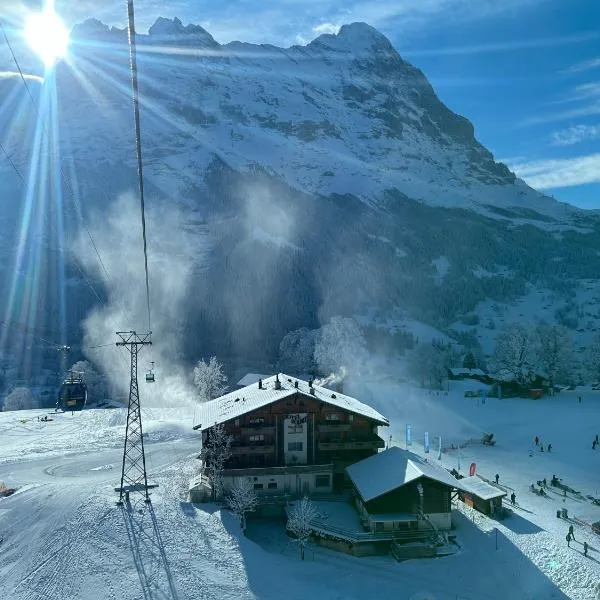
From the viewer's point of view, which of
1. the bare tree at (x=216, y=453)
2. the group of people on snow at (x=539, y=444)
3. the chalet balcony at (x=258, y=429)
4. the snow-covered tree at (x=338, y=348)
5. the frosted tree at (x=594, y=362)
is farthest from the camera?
the snow-covered tree at (x=338, y=348)

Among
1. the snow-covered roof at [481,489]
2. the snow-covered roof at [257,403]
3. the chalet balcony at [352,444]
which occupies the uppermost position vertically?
the snow-covered roof at [257,403]

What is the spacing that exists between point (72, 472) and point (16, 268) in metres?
128

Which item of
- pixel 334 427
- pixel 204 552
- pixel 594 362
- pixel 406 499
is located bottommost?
pixel 204 552

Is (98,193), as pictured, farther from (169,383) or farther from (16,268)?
(169,383)

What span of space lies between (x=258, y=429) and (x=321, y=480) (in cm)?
582

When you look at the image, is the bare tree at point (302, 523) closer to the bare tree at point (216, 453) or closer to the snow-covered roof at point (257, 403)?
the bare tree at point (216, 453)

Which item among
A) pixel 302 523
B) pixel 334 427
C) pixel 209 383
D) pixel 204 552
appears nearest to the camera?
pixel 204 552

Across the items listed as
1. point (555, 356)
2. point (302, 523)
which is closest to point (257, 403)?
point (302, 523)

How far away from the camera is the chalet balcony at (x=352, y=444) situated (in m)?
38.9

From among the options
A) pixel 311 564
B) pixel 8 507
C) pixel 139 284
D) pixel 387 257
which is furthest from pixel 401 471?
pixel 387 257

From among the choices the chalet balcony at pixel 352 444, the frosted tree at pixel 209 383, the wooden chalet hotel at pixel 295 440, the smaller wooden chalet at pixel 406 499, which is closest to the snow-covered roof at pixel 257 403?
the wooden chalet hotel at pixel 295 440

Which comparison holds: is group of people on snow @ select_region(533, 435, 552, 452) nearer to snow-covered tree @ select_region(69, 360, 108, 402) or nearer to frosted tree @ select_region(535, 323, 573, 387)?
frosted tree @ select_region(535, 323, 573, 387)

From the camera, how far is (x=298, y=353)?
106812mm

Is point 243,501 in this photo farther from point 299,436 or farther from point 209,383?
A: point 209,383
